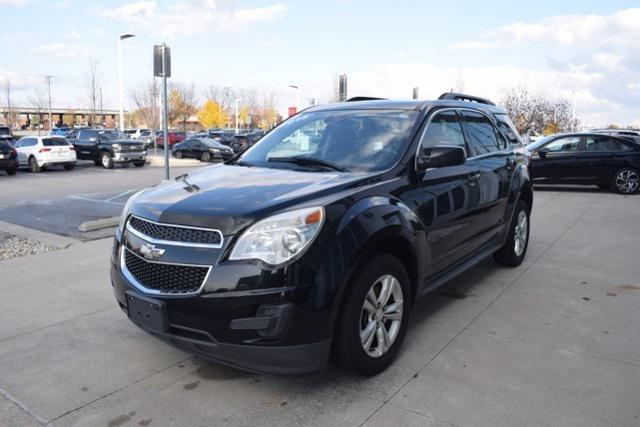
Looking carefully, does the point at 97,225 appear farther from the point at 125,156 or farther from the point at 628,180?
the point at 125,156

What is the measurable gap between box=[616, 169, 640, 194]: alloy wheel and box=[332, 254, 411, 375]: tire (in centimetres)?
1223

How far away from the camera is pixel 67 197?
1330cm

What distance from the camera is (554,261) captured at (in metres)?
6.57

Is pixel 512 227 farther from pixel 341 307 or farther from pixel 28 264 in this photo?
pixel 28 264

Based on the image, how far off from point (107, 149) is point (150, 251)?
22583mm

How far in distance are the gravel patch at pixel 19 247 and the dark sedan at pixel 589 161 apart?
455 inches

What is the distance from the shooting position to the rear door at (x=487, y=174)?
16.0 feet

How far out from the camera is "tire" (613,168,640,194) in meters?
13.6

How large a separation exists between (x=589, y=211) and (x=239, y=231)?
9.69 meters

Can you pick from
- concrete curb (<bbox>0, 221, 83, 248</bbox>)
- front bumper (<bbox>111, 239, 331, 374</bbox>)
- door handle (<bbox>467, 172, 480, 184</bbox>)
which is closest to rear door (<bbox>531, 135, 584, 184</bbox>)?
door handle (<bbox>467, 172, 480, 184</bbox>)

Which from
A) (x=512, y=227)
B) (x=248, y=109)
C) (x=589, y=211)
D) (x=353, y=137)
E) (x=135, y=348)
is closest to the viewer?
(x=135, y=348)

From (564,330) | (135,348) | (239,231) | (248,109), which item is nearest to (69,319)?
(135,348)

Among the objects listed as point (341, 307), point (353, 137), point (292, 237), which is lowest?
point (341, 307)

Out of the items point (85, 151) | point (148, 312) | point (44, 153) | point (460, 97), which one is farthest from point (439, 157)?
point (85, 151)
